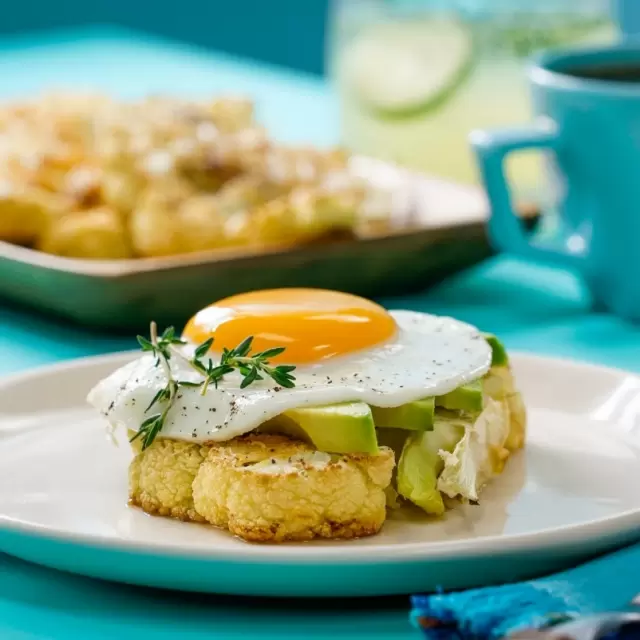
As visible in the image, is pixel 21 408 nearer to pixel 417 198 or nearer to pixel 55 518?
pixel 55 518

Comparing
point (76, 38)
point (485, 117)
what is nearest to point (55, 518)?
point (485, 117)

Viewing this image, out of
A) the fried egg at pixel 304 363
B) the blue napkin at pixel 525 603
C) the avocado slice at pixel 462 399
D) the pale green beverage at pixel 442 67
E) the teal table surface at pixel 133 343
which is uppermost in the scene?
the pale green beverage at pixel 442 67

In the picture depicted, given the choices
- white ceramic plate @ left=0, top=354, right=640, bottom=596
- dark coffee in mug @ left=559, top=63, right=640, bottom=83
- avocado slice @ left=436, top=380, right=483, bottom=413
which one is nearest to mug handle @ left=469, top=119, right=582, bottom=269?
dark coffee in mug @ left=559, top=63, right=640, bottom=83

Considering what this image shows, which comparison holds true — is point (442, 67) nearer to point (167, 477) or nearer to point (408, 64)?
point (408, 64)

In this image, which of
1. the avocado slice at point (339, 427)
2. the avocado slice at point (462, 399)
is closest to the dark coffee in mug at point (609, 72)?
the avocado slice at point (462, 399)

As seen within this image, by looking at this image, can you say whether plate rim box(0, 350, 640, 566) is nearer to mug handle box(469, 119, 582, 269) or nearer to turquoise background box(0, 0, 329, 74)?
mug handle box(469, 119, 582, 269)

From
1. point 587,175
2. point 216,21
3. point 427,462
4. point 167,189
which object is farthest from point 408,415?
point 216,21

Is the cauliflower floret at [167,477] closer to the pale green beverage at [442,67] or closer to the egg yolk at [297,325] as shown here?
the egg yolk at [297,325]
